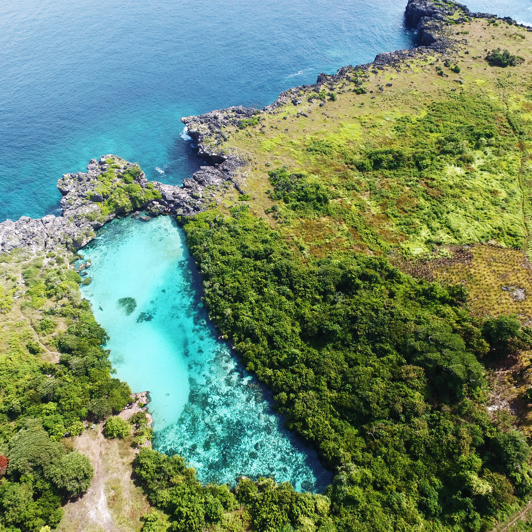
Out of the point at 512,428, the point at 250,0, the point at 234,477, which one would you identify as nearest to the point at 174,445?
the point at 234,477

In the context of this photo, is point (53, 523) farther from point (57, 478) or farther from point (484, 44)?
point (484, 44)

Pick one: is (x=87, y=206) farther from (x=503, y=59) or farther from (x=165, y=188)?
(x=503, y=59)

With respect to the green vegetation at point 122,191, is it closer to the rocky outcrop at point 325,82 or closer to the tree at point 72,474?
the rocky outcrop at point 325,82

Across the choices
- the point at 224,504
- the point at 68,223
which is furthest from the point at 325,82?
the point at 224,504

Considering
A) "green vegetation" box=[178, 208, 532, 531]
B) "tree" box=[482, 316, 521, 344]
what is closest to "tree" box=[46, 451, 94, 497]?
"green vegetation" box=[178, 208, 532, 531]

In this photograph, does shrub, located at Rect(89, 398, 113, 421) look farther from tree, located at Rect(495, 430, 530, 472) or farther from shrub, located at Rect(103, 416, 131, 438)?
tree, located at Rect(495, 430, 530, 472)

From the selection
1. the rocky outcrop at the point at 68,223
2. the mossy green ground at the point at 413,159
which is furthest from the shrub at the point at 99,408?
the mossy green ground at the point at 413,159
